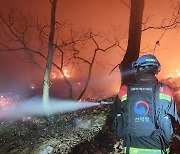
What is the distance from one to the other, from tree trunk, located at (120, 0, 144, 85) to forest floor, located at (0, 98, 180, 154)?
5.18ft

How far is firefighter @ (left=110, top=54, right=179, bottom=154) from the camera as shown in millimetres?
4219

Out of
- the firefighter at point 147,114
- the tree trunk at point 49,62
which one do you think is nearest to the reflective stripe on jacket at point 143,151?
the firefighter at point 147,114

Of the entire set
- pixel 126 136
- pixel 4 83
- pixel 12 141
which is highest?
pixel 4 83

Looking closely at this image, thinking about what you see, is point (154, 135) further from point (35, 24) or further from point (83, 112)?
point (35, 24)

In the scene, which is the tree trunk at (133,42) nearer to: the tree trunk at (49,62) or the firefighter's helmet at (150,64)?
the tree trunk at (49,62)

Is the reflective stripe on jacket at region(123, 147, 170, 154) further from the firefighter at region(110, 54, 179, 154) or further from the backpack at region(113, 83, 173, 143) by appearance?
the backpack at region(113, 83, 173, 143)

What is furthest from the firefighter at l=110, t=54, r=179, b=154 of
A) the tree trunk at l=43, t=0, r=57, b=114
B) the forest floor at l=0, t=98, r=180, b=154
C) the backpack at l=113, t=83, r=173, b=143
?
the tree trunk at l=43, t=0, r=57, b=114

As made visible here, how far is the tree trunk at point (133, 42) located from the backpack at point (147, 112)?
21.0 ft

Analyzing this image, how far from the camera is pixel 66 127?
399 inches

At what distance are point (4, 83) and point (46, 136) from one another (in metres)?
39.0

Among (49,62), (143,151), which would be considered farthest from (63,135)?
(143,151)

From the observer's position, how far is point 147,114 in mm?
4242

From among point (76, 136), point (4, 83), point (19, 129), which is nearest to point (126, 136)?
point (76, 136)

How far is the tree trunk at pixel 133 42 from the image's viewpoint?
1072cm
